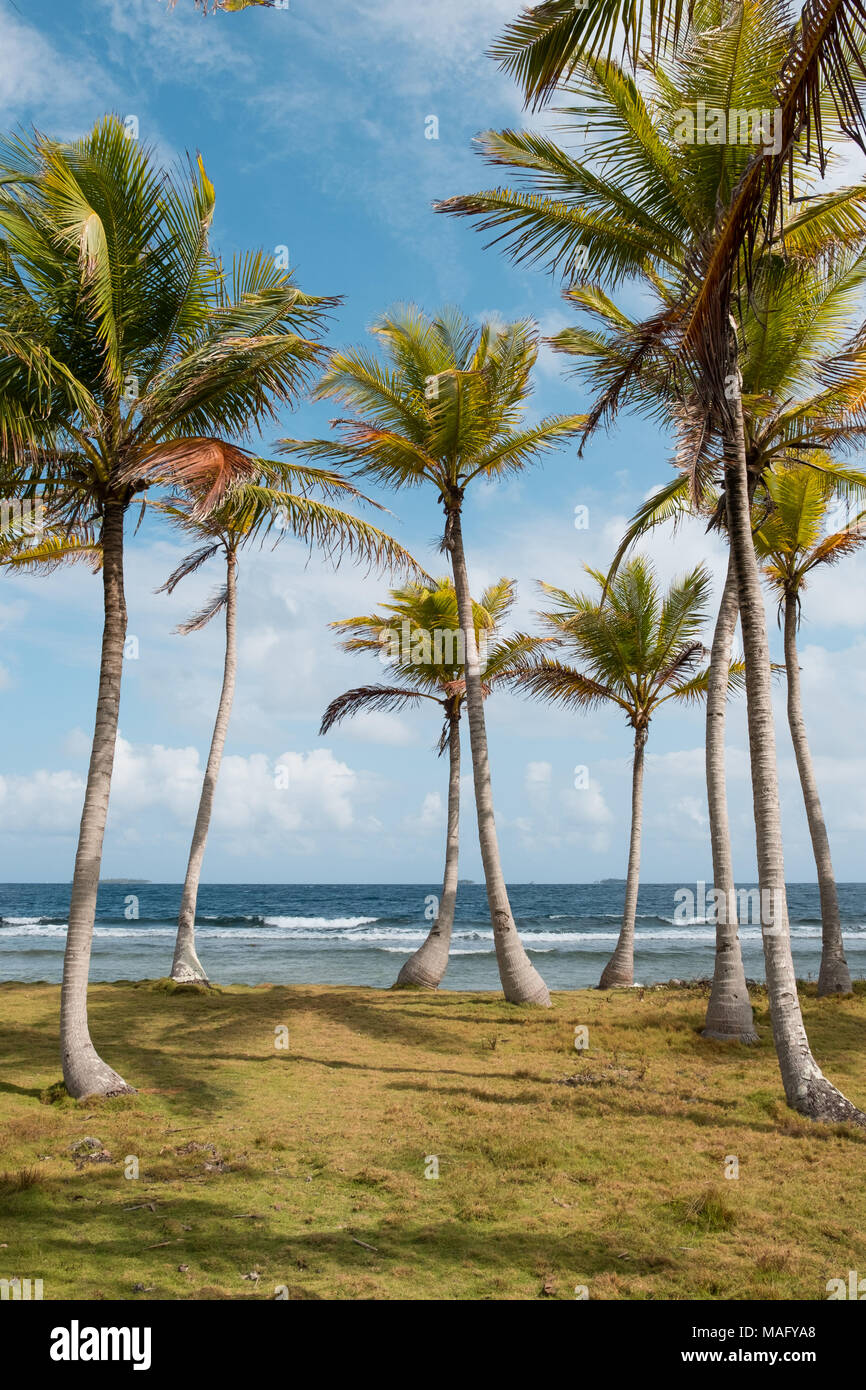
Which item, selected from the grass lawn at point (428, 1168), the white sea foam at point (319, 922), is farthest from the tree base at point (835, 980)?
the white sea foam at point (319, 922)

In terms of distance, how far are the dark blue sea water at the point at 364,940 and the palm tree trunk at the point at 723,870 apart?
12.5 meters

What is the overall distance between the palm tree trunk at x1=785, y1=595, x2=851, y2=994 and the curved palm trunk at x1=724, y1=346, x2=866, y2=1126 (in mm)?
6526

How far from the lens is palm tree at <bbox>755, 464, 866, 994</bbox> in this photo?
47.2 feet

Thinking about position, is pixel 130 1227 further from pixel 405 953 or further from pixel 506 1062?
pixel 405 953

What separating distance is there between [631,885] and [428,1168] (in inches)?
433

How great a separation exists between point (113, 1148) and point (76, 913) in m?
2.30

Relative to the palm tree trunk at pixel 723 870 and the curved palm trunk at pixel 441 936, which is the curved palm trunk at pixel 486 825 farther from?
the palm tree trunk at pixel 723 870

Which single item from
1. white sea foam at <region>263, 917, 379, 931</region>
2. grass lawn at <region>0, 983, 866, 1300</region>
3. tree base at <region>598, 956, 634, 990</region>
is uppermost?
grass lawn at <region>0, 983, 866, 1300</region>

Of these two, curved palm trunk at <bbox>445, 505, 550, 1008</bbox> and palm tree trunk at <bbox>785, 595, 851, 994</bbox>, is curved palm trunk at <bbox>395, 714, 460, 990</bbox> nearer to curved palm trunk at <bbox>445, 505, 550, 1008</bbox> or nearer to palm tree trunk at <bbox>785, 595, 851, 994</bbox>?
curved palm trunk at <bbox>445, 505, 550, 1008</bbox>

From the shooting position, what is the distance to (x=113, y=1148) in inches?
272

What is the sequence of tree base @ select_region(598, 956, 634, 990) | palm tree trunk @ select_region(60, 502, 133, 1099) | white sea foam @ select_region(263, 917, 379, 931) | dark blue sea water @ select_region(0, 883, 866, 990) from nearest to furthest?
palm tree trunk @ select_region(60, 502, 133, 1099) < tree base @ select_region(598, 956, 634, 990) < dark blue sea water @ select_region(0, 883, 866, 990) < white sea foam @ select_region(263, 917, 379, 931)

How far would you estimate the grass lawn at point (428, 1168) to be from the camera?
4.91 meters

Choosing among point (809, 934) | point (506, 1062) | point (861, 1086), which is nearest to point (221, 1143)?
point (506, 1062)

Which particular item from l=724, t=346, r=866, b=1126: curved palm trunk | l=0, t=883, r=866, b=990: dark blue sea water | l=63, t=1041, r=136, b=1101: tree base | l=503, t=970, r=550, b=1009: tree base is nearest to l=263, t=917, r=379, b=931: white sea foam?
l=0, t=883, r=866, b=990: dark blue sea water
